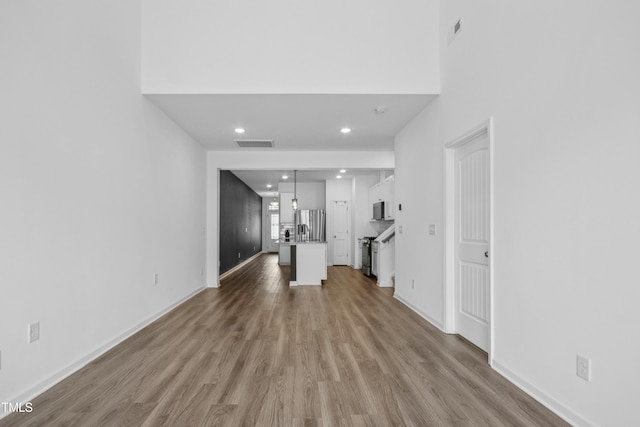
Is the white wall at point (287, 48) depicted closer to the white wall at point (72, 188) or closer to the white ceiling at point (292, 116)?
the white ceiling at point (292, 116)

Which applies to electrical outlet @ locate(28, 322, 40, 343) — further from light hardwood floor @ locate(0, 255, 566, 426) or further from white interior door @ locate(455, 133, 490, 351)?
white interior door @ locate(455, 133, 490, 351)

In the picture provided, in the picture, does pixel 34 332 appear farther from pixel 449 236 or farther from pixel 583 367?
pixel 449 236

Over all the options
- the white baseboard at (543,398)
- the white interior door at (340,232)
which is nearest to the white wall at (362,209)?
the white interior door at (340,232)

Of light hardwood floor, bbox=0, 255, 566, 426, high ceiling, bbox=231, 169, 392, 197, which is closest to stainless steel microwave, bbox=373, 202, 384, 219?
high ceiling, bbox=231, 169, 392, 197

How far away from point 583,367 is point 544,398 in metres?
0.42

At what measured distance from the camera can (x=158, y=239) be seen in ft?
14.3

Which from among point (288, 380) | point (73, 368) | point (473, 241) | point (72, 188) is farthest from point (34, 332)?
point (473, 241)

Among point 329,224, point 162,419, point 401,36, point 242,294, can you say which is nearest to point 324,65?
point 401,36

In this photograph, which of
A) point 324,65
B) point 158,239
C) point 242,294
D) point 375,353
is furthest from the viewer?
point 242,294

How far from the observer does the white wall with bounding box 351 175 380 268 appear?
32.4 ft

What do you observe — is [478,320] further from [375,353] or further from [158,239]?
[158,239]

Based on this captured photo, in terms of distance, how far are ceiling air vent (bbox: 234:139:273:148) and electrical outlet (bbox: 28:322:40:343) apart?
13.7 ft

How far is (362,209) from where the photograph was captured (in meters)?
9.91

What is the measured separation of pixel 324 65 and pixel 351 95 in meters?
0.45
